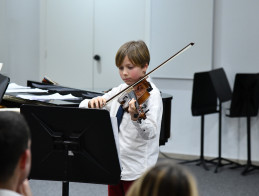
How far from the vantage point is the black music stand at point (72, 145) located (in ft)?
7.80

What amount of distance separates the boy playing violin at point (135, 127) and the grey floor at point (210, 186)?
77.7 inches

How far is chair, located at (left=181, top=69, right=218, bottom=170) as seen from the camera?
213 inches

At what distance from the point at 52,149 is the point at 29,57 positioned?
174 inches

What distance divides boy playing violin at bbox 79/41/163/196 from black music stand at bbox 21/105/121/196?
0.26m

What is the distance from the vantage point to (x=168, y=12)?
19.5 ft

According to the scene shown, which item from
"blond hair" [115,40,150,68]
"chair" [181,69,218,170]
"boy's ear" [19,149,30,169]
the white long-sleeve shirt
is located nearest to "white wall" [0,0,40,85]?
"chair" [181,69,218,170]

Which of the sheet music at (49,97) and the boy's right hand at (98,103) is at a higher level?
the boy's right hand at (98,103)

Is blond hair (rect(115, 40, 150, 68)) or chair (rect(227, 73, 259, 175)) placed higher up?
blond hair (rect(115, 40, 150, 68))

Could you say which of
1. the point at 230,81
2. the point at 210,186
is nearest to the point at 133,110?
the point at 210,186

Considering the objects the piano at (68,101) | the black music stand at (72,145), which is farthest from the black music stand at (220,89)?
the black music stand at (72,145)

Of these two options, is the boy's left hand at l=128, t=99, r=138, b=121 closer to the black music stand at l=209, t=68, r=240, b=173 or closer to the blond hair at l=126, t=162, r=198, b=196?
the blond hair at l=126, t=162, r=198, b=196

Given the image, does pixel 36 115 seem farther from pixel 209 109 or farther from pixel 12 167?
pixel 209 109

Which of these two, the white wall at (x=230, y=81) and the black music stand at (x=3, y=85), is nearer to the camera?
the black music stand at (x=3, y=85)

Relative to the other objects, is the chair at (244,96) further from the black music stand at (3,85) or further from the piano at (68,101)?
the black music stand at (3,85)
